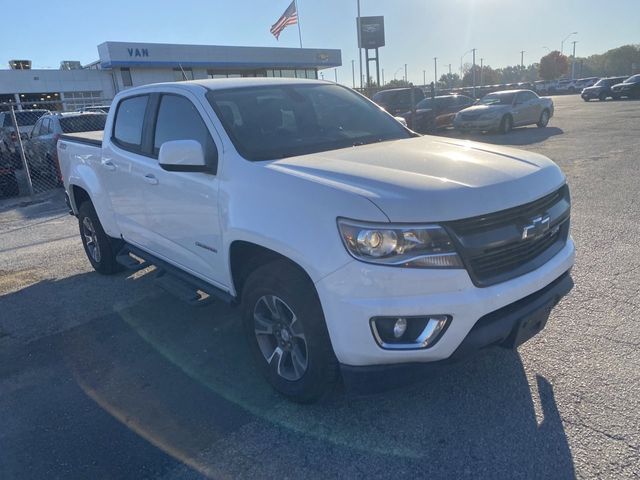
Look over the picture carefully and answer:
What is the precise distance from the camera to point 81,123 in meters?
13.2

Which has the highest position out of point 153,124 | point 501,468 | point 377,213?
point 153,124

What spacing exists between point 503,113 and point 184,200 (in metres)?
17.1

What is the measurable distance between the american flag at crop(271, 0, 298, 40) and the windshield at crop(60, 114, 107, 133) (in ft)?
73.5

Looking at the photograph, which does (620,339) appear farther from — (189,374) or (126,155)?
(126,155)

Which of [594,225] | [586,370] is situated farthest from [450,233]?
[594,225]

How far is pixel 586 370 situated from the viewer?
3260 millimetres

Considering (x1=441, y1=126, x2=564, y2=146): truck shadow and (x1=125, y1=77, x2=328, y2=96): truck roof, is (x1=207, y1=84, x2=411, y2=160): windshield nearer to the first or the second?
(x1=125, y1=77, x2=328, y2=96): truck roof

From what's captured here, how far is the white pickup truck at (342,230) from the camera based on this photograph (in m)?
2.47

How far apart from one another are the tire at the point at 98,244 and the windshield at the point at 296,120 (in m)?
2.59

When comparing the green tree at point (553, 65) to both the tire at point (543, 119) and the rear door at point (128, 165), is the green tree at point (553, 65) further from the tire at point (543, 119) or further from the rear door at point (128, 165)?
the rear door at point (128, 165)

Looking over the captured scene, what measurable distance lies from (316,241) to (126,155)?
2784 mm

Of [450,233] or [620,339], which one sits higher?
[450,233]

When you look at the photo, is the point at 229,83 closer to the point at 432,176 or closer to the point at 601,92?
the point at 432,176

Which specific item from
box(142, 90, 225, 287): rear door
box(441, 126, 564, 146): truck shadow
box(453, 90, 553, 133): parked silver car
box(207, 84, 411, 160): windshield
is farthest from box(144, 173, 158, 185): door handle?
box(453, 90, 553, 133): parked silver car
